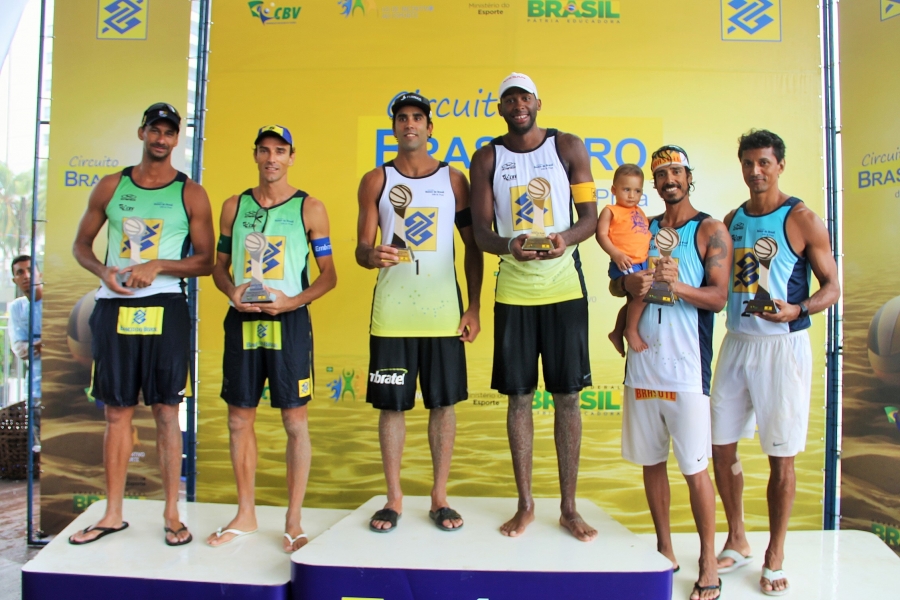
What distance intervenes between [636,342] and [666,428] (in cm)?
37

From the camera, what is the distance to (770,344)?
2.49m

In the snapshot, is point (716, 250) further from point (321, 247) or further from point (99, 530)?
point (99, 530)

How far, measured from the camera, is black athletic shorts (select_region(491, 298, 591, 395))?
2.47 meters

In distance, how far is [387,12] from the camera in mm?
3863

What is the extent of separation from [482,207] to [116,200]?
164 centimetres

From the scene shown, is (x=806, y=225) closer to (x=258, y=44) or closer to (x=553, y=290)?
(x=553, y=290)

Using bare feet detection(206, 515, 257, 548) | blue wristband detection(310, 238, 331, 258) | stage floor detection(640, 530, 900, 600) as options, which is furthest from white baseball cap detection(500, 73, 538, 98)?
bare feet detection(206, 515, 257, 548)

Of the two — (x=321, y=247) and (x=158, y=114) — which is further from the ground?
(x=158, y=114)

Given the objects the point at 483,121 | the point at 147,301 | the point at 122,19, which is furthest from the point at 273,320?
the point at 122,19

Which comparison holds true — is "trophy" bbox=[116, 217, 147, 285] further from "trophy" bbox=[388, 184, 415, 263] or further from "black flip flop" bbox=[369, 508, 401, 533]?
"black flip flop" bbox=[369, 508, 401, 533]

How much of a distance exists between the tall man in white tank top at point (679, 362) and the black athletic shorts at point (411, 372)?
0.75 metres

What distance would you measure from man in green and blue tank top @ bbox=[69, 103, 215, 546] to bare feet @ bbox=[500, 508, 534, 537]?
53.0 inches

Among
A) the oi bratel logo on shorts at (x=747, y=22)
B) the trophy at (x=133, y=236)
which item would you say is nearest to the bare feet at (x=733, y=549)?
the trophy at (x=133, y=236)

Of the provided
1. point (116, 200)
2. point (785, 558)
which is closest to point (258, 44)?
point (116, 200)
